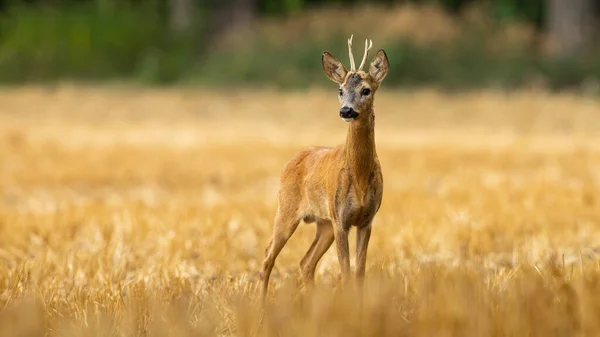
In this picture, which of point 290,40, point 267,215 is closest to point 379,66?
point 267,215

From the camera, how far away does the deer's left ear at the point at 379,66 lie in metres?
3.94

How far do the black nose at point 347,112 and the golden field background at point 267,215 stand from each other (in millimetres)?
594

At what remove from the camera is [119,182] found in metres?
12.6

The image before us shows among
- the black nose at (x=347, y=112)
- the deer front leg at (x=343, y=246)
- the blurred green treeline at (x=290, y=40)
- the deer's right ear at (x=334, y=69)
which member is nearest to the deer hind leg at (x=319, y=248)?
the deer front leg at (x=343, y=246)

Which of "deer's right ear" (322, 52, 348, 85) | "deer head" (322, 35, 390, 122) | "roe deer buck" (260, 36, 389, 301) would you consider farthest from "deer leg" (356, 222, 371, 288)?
"deer's right ear" (322, 52, 348, 85)

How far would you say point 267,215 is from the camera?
878 cm

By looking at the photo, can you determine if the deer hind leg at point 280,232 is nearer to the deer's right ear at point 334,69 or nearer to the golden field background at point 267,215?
the golden field background at point 267,215

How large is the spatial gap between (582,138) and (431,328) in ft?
46.0

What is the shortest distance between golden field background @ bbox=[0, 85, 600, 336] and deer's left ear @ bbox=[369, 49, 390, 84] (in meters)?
0.74

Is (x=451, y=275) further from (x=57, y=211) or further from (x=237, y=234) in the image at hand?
(x=57, y=211)

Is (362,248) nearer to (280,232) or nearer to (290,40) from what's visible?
(280,232)

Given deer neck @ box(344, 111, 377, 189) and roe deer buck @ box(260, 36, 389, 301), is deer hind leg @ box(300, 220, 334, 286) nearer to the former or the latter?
roe deer buck @ box(260, 36, 389, 301)

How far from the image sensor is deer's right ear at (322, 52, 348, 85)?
4066mm

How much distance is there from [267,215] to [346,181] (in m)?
4.71
